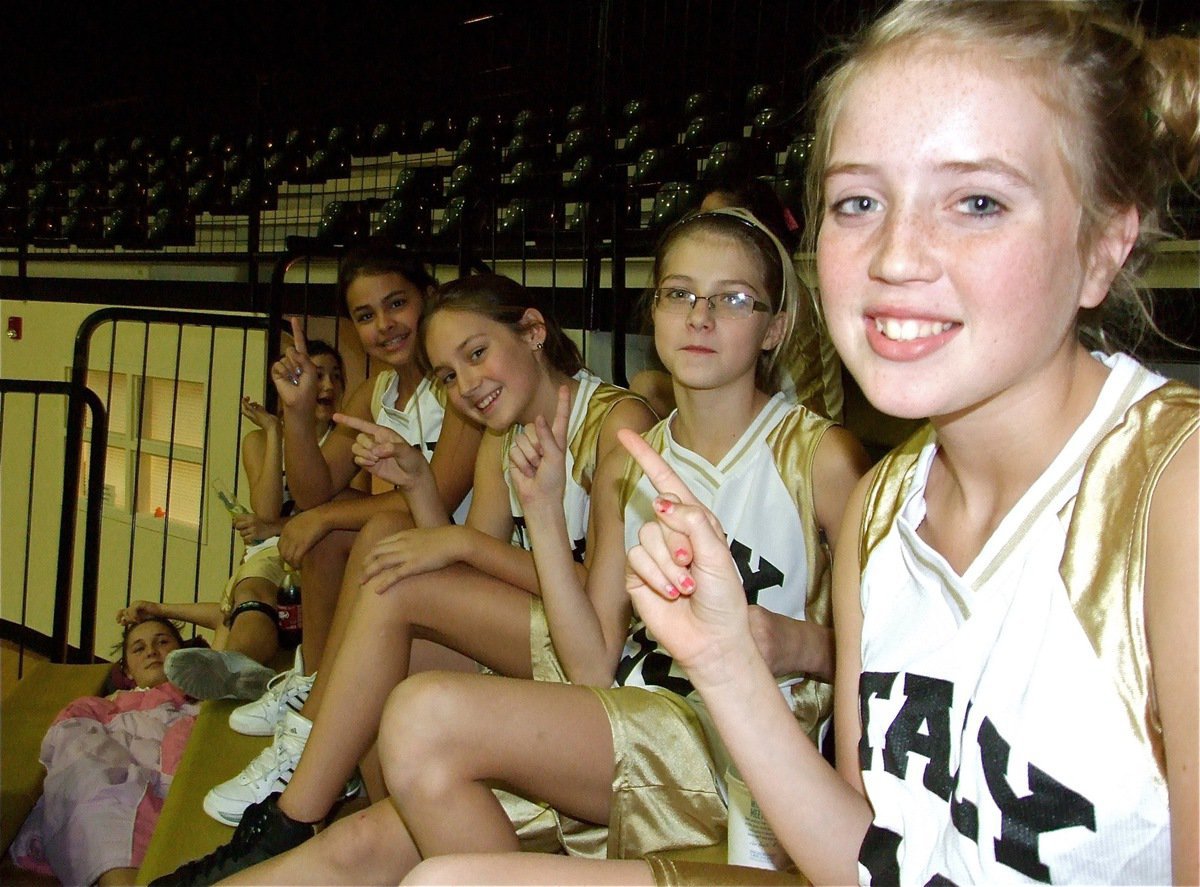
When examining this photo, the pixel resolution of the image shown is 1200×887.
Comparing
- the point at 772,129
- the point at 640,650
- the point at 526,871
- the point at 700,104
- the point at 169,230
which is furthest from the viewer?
the point at 169,230

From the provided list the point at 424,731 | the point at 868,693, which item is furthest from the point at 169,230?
the point at 868,693

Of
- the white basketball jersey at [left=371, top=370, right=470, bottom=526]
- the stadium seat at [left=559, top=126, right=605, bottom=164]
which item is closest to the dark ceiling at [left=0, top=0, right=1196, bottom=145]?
the stadium seat at [left=559, top=126, right=605, bottom=164]

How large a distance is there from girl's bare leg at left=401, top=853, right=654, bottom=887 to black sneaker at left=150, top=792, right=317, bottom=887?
0.74 meters

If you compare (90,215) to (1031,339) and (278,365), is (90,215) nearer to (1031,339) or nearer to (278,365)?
(278,365)

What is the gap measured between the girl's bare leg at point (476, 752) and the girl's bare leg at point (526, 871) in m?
0.32

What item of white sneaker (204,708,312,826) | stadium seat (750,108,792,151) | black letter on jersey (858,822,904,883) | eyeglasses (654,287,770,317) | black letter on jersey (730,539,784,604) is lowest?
white sneaker (204,708,312,826)

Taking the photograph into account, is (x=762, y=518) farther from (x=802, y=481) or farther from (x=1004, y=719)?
(x=1004, y=719)

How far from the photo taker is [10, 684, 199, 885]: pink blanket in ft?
6.59

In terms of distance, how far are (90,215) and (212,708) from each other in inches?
258

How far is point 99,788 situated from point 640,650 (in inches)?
46.3

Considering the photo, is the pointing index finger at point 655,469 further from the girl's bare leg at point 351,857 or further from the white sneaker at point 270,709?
the white sneaker at point 270,709

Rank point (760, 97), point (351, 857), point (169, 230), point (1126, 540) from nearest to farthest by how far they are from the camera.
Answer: point (1126, 540) → point (351, 857) → point (760, 97) → point (169, 230)

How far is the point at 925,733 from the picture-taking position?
877 mm

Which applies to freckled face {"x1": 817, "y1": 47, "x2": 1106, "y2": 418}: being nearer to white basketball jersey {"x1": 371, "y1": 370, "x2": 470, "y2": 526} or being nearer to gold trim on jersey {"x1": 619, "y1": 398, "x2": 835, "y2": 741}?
gold trim on jersey {"x1": 619, "y1": 398, "x2": 835, "y2": 741}
